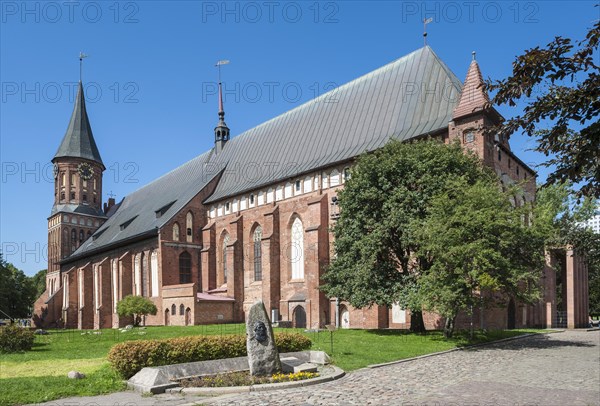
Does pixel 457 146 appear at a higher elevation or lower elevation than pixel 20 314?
higher

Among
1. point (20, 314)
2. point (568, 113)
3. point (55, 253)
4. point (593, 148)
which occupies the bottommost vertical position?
point (20, 314)

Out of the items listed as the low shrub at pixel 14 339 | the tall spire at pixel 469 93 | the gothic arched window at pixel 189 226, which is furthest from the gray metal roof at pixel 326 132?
the low shrub at pixel 14 339

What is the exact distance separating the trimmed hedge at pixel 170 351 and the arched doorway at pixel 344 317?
717 inches

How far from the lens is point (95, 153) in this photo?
66938 millimetres

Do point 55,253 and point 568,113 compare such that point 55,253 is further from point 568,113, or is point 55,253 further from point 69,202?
point 568,113

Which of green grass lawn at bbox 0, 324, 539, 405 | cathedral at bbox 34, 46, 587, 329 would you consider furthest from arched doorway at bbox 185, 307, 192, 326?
green grass lawn at bbox 0, 324, 539, 405

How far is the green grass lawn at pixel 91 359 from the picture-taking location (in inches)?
429

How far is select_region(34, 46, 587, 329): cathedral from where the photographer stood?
3000cm

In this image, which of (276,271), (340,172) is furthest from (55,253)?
(340,172)

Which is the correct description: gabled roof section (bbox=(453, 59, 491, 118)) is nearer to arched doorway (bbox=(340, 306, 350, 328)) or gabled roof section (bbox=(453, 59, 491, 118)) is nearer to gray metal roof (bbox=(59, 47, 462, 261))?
gray metal roof (bbox=(59, 47, 462, 261))

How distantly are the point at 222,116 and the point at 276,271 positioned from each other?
979 inches

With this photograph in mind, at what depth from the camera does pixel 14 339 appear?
19.5 meters

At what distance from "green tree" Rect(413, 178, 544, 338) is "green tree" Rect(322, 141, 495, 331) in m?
1.69

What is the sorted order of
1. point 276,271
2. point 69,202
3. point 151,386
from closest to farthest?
point 151,386, point 276,271, point 69,202
